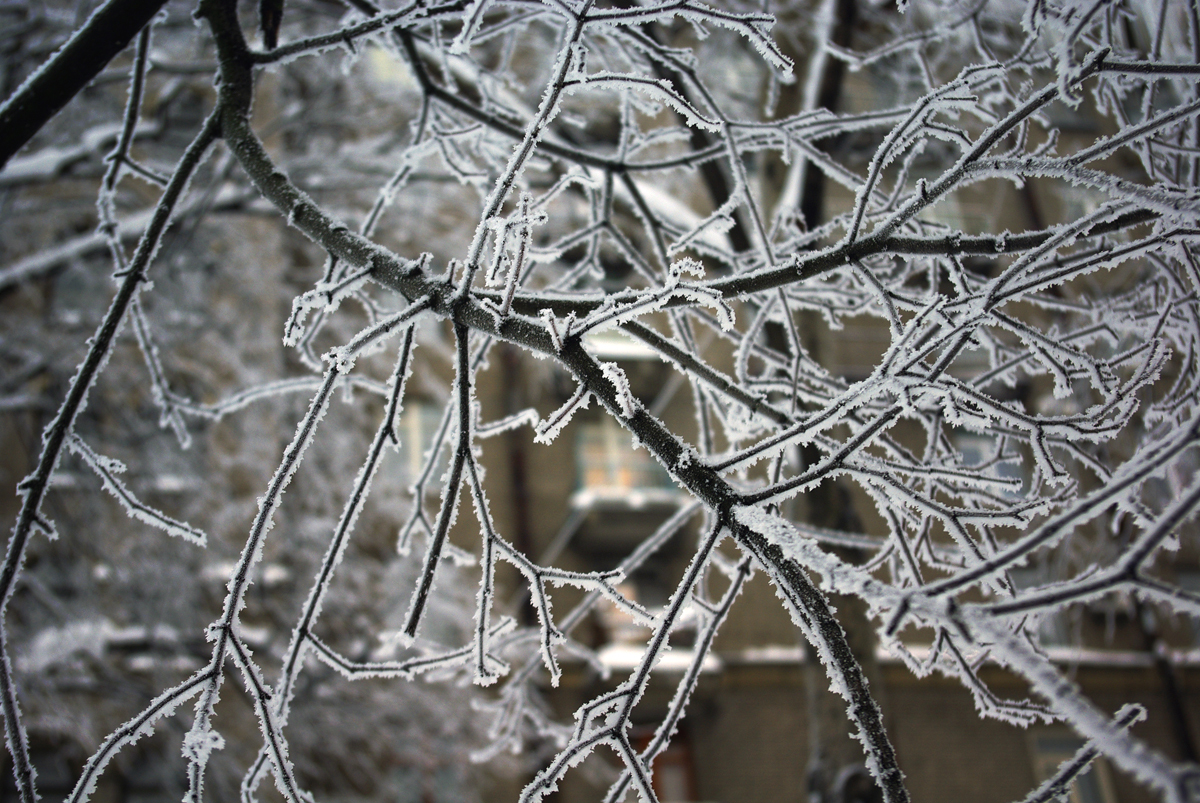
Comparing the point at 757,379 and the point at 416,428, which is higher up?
the point at 416,428

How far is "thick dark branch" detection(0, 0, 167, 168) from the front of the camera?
5.23ft

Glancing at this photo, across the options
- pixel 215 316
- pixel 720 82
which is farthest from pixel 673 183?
pixel 215 316

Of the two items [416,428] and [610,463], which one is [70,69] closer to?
[416,428]

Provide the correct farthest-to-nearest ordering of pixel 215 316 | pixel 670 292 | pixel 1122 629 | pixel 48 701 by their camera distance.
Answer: pixel 1122 629, pixel 215 316, pixel 48 701, pixel 670 292

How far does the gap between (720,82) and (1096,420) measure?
569cm

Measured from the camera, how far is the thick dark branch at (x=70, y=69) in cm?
159

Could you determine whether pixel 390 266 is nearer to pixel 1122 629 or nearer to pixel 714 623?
pixel 714 623

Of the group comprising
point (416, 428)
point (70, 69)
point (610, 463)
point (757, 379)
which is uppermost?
point (416, 428)

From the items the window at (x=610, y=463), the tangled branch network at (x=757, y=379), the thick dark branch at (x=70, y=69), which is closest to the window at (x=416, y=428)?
the window at (x=610, y=463)

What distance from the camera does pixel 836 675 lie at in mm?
1045

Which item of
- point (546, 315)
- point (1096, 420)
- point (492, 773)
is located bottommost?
point (492, 773)

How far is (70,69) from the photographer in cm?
164

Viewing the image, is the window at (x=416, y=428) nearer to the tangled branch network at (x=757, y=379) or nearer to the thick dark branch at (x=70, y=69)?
the tangled branch network at (x=757, y=379)

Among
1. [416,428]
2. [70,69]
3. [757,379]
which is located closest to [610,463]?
[416,428]
